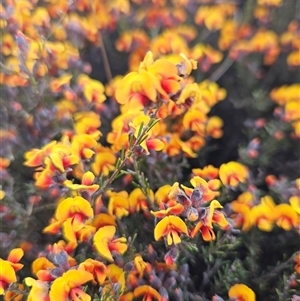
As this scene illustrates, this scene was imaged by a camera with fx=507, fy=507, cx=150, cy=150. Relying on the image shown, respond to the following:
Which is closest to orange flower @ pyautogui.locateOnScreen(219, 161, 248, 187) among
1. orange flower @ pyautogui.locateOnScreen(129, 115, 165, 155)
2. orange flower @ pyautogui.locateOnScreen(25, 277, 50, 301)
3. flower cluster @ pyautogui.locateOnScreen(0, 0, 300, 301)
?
flower cluster @ pyautogui.locateOnScreen(0, 0, 300, 301)

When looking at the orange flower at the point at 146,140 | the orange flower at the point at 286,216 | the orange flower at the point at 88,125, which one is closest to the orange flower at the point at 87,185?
the orange flower at the point at 146,140

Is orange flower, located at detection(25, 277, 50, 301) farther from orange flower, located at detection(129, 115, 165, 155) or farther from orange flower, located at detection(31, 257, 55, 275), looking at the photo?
orange flower, located at detection(129, 115, 165, 155)

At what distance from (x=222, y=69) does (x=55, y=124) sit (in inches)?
22.5

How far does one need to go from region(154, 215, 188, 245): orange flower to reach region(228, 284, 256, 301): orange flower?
7.0 inches

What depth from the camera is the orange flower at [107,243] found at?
810 millimetres

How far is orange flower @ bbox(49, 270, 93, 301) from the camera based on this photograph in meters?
0.74

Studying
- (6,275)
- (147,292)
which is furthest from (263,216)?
(6,275)

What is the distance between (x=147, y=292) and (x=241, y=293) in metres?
0.16

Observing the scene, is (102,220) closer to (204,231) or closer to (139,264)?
(139,264)

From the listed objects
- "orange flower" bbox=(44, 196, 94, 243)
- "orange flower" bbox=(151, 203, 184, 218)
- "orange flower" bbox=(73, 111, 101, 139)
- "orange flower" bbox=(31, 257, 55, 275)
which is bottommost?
"orange flower" bbox=(31, 257, 55, 275)

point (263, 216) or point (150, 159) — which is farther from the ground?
point (150, 159)

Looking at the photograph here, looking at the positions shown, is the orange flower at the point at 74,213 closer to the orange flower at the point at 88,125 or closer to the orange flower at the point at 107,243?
the orange flower at the point at 107,243

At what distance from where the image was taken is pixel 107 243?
83cm

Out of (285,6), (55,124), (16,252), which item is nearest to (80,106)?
(55,124)
